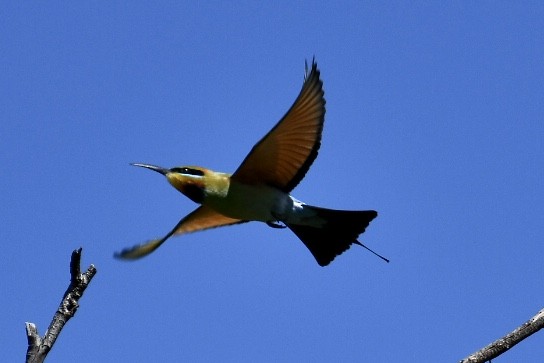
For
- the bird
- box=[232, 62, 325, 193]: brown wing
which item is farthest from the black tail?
box=[232, 62, 325, 193]: brown wing

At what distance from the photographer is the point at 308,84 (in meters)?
5.19

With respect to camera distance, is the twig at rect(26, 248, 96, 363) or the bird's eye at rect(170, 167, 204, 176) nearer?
the twig at rect(26, 248, 96, 363)

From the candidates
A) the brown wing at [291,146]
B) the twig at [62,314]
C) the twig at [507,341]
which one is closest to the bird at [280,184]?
the brown wing at [291,146]

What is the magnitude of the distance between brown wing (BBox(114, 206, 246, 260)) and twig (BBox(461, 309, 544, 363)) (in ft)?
9.72

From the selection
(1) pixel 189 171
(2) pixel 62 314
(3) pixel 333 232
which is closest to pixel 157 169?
(1) pixel 189 171

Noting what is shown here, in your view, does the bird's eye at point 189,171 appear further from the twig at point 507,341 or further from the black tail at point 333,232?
the twig at point 507,341

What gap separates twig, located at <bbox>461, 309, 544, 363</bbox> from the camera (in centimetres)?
297

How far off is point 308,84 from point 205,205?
0.98 m

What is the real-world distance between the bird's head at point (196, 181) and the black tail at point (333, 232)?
60cm

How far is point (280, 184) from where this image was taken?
5.62 metres

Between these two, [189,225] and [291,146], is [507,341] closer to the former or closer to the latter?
[291,146]

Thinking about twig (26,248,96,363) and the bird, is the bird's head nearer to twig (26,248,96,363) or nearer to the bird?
the bird

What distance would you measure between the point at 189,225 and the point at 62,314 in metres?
3.12

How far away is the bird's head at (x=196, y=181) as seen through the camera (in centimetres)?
531
